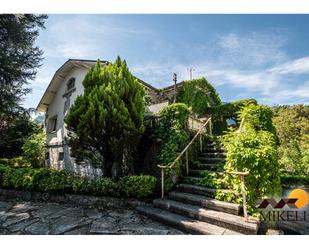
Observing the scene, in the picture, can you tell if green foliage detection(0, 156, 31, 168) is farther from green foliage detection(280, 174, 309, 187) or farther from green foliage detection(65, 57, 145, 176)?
green foliage detection(280, 174, 309, 187)

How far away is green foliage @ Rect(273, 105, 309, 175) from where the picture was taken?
1298cm

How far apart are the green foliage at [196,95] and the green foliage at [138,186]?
10.8 meters

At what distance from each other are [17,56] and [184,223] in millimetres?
11427

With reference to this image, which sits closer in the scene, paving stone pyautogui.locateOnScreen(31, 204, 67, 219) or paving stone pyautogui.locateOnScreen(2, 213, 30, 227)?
paving stone pyautogui.locateOnScreen(2, 213, 30, 227)

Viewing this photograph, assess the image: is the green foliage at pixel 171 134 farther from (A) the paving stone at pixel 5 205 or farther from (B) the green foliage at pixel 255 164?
(A) the paving stone at pixel 5 205

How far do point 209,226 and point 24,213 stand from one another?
194 inches

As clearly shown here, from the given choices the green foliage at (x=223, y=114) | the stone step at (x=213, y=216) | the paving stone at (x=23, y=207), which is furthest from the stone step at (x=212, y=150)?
the green foliage at (x=223, y=114)

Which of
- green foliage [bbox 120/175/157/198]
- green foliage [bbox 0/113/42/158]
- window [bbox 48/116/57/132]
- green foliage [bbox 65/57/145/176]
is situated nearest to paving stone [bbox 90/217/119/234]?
green foliage [bbox 120/175/157/198]

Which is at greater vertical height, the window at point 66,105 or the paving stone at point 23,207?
the window at point 66,105

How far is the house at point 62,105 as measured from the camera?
11.3m

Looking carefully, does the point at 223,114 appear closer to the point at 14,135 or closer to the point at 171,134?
the point at 171,134

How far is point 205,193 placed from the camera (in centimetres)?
567
